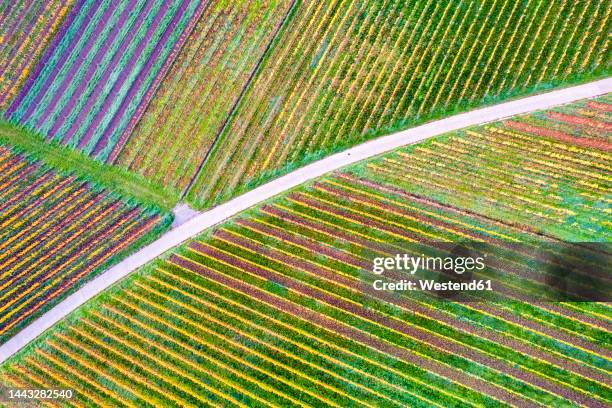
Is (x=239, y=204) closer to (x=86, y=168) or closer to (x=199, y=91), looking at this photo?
(x=199, y=91)

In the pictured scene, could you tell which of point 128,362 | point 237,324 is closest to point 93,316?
point 128,362

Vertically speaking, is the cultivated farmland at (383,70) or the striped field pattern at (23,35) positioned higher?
the cultivated farmland at (383,70)

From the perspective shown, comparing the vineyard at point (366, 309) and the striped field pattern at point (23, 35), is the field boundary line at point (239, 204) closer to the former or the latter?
the vineyard at point (366, 309)

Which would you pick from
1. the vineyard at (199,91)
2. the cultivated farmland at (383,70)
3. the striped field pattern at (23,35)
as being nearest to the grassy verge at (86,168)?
the vineyard at (199,91)

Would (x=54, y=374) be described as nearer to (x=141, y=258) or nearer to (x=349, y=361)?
(x=141, y=258)

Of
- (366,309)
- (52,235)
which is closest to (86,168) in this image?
(52,235)

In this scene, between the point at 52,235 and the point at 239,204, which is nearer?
the point at 239,204
